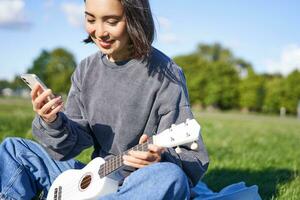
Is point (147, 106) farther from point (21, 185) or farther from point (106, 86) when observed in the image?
point (21, 185)

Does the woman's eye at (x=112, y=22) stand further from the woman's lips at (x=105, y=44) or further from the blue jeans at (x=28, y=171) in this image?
the blue jeans at (x=28, y=171)

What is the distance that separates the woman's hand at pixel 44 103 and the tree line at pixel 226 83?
60.2 metres

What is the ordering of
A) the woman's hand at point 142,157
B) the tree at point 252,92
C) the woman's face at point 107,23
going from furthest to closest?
the tree at point 252,92 → the woman's face at point 107,23 → the woman's hand at point 142,157

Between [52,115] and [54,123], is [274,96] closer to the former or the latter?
[54,123]

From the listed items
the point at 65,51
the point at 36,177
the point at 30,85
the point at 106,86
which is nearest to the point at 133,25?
the point at 106,86

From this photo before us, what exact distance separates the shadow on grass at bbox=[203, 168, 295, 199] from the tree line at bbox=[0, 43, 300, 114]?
5652 cm

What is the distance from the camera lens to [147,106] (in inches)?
131

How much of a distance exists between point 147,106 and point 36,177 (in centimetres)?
107

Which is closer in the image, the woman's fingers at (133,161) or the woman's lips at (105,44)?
the woman's fingers at (133,161)

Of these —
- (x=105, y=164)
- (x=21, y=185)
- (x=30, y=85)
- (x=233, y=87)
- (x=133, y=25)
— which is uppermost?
(x=133, y=25)

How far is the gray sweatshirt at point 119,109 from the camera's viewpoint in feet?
10.6

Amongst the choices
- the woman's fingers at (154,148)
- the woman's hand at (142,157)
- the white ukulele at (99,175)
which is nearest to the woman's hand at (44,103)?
the white ukulele at (99,175)

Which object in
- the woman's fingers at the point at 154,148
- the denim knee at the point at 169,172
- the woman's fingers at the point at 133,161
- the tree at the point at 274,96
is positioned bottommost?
the tree at the point at 274,96

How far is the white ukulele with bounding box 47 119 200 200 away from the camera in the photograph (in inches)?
102
